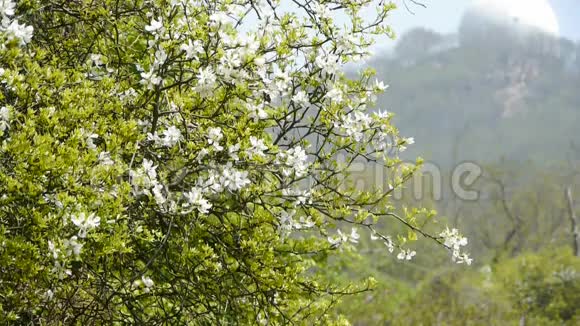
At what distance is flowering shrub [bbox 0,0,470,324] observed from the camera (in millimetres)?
2684

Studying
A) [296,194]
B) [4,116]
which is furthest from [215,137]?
[4,116]

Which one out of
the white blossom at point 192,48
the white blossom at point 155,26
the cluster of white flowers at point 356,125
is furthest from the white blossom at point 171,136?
the cluster of white flowers at point 356,125

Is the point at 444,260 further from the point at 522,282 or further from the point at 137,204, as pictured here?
the point at 137,204

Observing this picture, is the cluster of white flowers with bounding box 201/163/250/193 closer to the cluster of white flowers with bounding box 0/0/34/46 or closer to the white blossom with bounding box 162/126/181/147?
the white blossom with bounding box 162/126/181/147

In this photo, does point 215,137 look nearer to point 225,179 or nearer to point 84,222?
point 225,179

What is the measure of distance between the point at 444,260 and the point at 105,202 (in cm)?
3687

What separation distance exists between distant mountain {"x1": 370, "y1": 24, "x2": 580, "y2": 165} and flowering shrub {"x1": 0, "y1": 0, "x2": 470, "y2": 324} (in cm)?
12809

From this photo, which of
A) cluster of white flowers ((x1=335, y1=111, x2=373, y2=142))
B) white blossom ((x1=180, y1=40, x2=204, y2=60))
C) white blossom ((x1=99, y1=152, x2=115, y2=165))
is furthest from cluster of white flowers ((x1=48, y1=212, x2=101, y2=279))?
cluster of white flowers ((x1=335, y1=111, x2=373, y2=142))

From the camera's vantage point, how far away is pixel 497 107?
17588cm

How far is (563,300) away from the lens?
17.5 meters

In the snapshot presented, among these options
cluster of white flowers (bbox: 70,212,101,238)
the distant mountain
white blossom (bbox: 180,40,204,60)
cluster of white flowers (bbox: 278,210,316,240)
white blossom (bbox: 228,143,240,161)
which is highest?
the distant mountain

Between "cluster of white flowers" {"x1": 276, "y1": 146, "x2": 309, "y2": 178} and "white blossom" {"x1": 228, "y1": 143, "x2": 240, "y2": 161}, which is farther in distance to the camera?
"cluster of white flowers" {"x1": 276, "y1": 146, "x2": 309, "y2": 178}

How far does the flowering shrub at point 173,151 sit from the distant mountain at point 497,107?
420 feet

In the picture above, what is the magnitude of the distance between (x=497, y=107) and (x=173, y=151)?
183198mm
